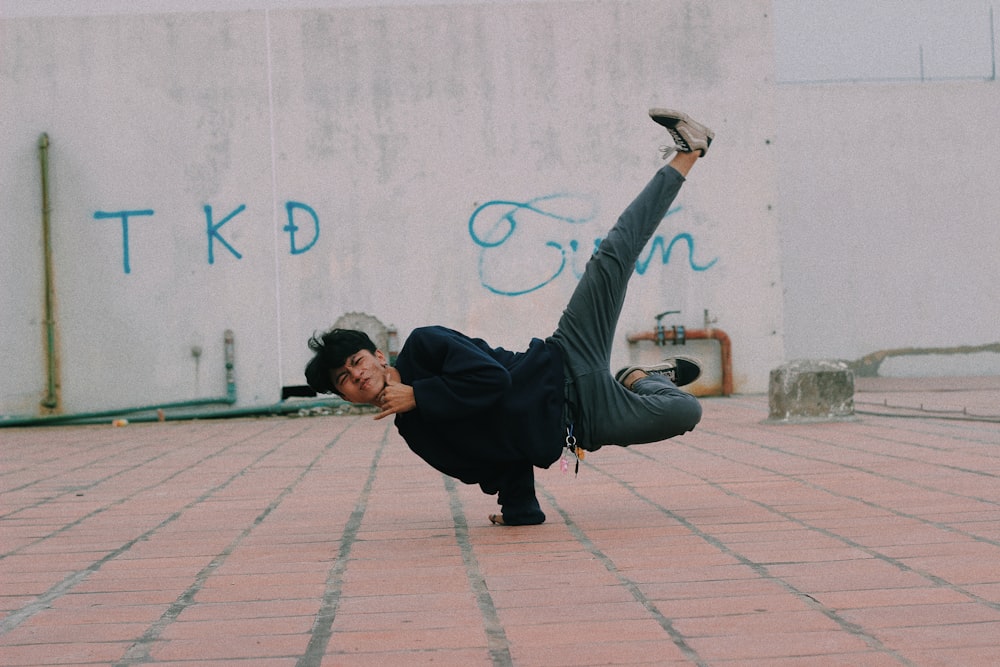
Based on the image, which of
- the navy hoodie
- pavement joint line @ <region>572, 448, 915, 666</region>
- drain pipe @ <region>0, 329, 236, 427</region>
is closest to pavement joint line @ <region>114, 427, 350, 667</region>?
the navy hoodie

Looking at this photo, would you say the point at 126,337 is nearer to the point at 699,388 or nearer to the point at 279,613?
the point at 699,388

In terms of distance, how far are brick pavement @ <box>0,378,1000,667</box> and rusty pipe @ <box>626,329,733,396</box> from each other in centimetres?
443

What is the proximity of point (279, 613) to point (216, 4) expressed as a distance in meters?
9.17

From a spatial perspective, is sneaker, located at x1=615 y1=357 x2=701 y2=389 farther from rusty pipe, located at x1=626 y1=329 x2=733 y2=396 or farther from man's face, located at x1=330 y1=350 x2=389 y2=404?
rusty pipe, located at x1=626 y1=329 x2=733 y2=396

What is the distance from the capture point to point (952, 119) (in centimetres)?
1320

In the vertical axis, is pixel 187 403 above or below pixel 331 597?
below

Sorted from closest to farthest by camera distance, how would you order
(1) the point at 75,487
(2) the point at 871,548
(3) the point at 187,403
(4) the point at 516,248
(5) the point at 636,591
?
(5) the point at 636,591 < (2) the point at 871,548 < (1) the point at 75,487 < (3) the point at 187,403 < (4) the point at 516,248

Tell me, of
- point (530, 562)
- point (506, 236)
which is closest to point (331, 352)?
point (530, 562)

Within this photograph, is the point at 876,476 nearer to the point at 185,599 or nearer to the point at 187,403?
the point at 185,599

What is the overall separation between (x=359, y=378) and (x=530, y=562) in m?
0.83

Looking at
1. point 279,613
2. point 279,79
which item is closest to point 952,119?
point 279,79

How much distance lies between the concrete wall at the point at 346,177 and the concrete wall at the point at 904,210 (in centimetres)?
248

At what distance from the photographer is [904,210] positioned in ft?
43.5

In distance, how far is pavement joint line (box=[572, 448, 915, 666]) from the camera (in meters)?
2.32
